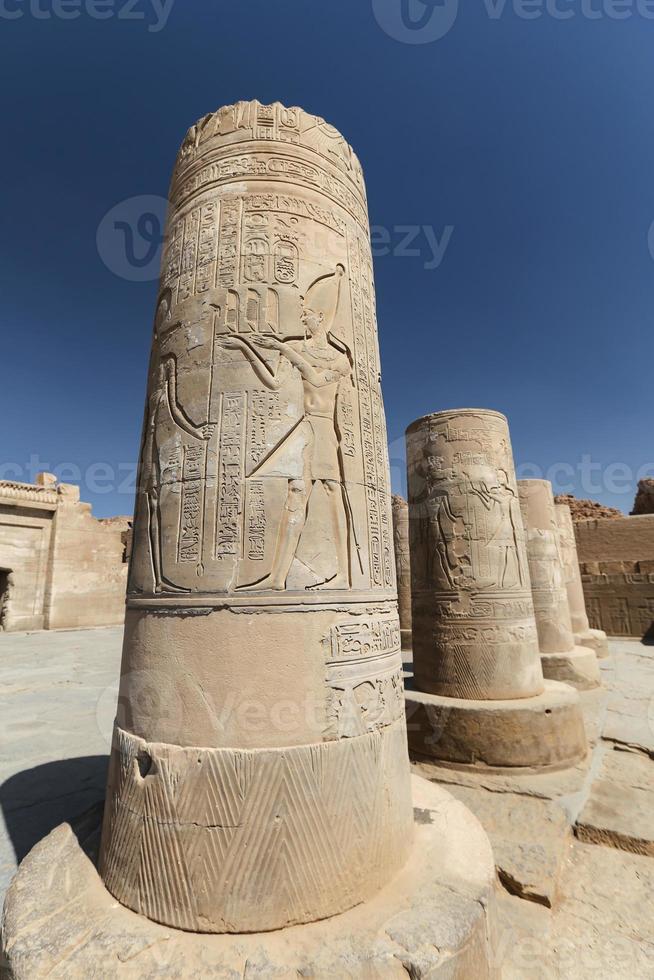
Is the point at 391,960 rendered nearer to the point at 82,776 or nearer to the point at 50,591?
the point at 82,776

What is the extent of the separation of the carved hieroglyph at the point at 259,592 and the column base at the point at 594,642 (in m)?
8.34

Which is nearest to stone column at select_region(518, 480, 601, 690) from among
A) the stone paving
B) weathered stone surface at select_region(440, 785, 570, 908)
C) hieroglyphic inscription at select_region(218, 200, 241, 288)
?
the stone paving

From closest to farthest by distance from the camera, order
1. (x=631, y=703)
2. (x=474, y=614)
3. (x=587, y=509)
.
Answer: (x=474, y=614) < (x=631, y=703) < (x=587, y=509)

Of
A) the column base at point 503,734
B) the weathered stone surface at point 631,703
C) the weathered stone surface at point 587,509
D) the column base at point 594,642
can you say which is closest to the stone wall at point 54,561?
the column base at point 594,642

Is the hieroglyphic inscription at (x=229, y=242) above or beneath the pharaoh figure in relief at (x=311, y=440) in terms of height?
above

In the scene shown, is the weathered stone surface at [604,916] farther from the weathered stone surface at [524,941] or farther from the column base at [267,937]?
the column base at [267,937]

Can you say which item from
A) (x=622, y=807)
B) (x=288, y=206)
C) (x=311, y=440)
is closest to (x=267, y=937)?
(x=311, y=440)

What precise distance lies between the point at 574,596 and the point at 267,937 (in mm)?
9739

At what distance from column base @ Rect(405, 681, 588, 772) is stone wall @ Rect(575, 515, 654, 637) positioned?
1029 cm

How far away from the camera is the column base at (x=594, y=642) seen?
365 inches

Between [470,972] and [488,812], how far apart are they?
2212 mm

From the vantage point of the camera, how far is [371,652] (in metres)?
2.20

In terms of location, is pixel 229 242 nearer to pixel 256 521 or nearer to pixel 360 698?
pixel 256 521

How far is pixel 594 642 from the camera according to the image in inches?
372
